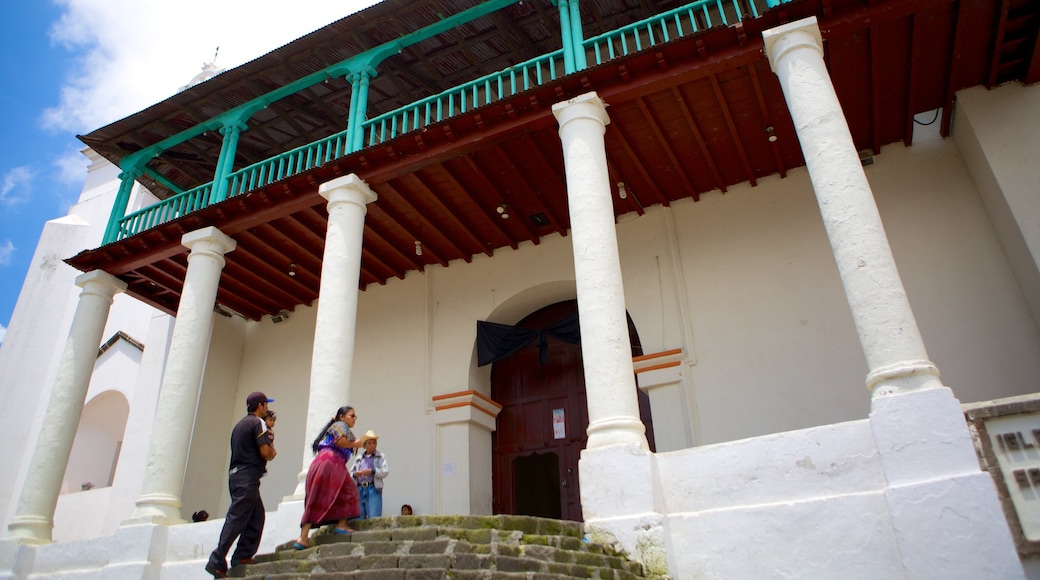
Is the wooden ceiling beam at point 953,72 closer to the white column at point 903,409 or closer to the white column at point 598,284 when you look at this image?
the white column at point 903,409

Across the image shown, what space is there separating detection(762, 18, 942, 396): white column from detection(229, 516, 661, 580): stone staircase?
2.58 metres

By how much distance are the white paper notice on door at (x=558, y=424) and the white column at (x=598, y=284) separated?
11.6 ft

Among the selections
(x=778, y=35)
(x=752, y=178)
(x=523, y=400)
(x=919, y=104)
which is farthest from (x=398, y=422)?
(x=919, y=104)

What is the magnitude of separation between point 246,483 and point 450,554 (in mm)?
1918

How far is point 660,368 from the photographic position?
9.09 m

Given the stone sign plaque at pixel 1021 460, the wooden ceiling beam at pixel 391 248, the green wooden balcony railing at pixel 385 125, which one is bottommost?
the stone sign plaque at pixel 1021 460

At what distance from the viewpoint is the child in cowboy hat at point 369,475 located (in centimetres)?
717

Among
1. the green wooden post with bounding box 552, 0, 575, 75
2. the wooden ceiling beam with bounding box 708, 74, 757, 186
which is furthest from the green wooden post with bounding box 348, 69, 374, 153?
the wooden ceiling beam with bounding box 708, 74, 757, 186

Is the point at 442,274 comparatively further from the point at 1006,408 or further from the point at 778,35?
the point at 1006,408

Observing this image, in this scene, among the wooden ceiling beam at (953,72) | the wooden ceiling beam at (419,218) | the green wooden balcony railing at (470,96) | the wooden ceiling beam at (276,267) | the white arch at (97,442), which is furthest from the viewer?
the white arch at (97,442)

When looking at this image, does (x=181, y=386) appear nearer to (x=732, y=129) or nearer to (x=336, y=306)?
(x=336, y=306)

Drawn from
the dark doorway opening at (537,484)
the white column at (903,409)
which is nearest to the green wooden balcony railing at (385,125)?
the white column at (903,409)

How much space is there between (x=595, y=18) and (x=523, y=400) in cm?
595

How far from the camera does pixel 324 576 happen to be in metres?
5.13
